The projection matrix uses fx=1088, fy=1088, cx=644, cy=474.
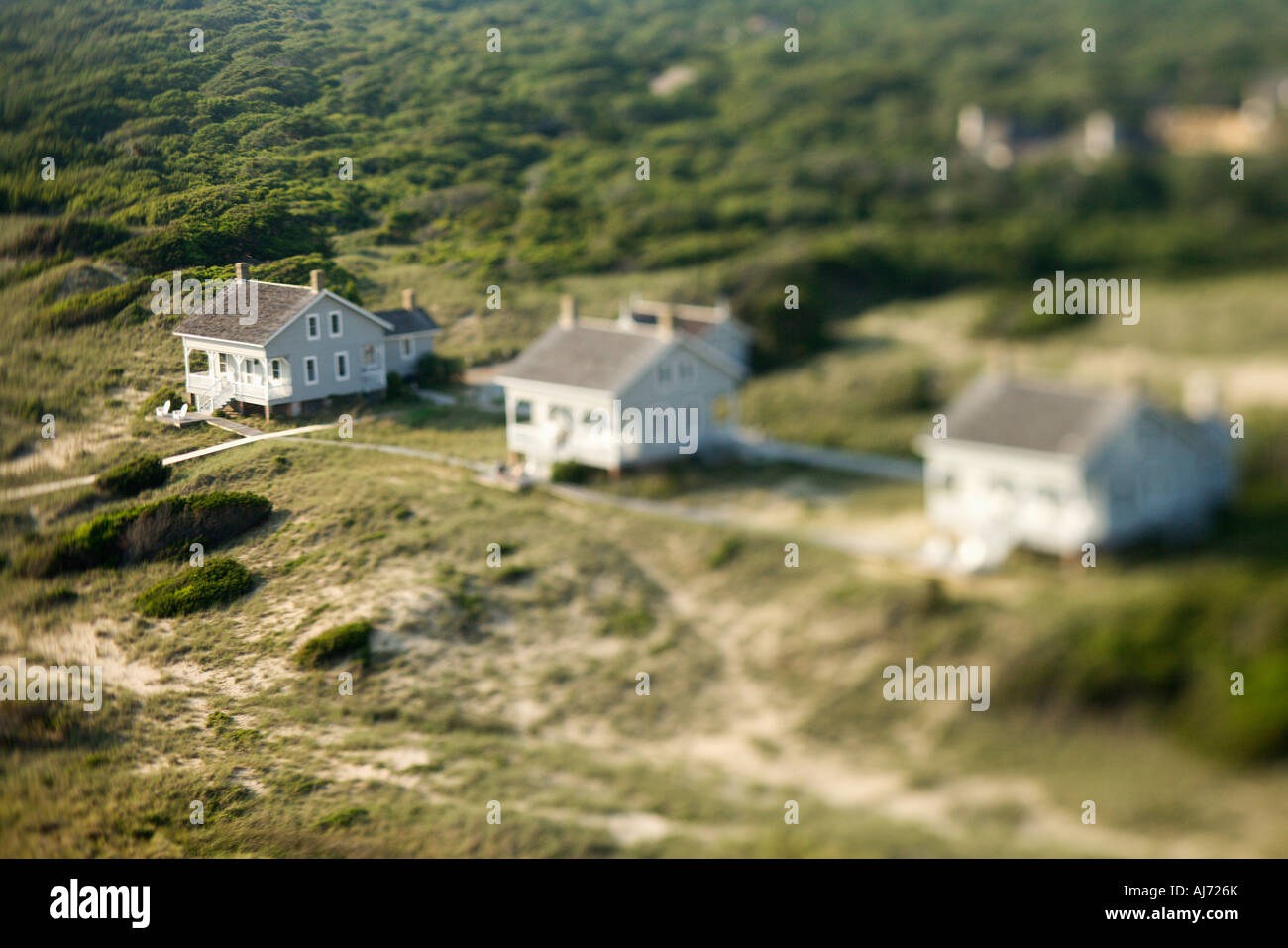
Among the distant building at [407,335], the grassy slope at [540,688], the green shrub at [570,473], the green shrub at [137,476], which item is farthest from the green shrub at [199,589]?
the green shrub at [570,473]

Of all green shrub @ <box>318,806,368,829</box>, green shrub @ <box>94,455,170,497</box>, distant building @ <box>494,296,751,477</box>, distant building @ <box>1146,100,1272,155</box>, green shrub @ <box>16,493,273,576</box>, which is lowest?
green shrub @ <box>318,806,368,829</box>

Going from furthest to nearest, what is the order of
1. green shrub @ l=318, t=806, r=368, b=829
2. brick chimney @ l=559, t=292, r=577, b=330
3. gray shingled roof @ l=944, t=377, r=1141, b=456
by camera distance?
brick chimney @ l=559, t=292, r=577, b=330, green shrub @ l=318, t=806, r=368, b=829, gray shingled roof @ l=944, t=377, r=1141, b=456

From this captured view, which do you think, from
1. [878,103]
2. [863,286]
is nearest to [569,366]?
[863,286]

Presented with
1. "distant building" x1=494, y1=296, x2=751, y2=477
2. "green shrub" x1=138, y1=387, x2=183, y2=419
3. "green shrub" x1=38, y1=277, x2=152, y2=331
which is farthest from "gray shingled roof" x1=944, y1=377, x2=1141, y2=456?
"green shrub" x1=38, y1=277, x2=152, y2=331

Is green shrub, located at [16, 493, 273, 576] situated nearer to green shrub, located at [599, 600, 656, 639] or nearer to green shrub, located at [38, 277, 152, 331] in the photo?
green shrub, located at [38, 277, 152, 331]

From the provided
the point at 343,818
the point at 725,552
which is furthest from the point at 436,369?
the point at 343,818

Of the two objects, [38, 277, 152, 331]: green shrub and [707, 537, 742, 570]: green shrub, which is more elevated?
[38, 277, 152, 331]: green shrub
